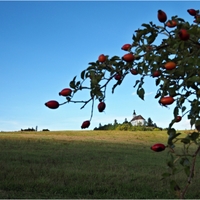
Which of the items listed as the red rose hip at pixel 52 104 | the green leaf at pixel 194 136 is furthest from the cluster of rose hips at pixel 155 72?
the green leaf at pixel 194 136

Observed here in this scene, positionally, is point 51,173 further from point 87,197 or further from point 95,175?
point 87,197

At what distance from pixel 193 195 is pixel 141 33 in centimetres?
474

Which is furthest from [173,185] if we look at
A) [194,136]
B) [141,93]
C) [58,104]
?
[58,104]

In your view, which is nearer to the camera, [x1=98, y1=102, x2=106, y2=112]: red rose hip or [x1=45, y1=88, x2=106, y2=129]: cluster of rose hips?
[x1=45, y1=88, x2=106, y2=129]: cluster of rose hips

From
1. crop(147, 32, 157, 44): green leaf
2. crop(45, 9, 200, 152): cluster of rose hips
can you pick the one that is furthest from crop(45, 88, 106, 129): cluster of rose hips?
crop(147, 32, 157, 44): green leaf

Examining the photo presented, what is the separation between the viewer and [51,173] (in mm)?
6707

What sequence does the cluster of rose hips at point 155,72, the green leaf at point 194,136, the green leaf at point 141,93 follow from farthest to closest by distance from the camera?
the green leaf at point 141,93, the green leaf at point 194,136, the cluster of rose hips at point 155,72

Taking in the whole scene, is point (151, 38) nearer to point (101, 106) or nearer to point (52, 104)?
point (101, 106)

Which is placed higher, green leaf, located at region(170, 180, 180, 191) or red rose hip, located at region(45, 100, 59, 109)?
red rose hip, located at region(45, 100, 59, 109)

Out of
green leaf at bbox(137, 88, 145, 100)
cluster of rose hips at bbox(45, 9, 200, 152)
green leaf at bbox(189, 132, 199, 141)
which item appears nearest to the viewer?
cluster of rose hips at bbox(45, 9, 200, 152)

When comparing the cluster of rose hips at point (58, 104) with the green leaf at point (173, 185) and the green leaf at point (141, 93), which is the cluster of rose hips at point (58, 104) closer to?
the green leaf at point (141, 93)

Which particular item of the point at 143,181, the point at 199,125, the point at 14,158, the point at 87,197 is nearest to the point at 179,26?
the point at 199,125

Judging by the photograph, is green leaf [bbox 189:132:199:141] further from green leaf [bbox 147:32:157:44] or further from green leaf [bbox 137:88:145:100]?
green leaf [bbox 147:32:157:44]

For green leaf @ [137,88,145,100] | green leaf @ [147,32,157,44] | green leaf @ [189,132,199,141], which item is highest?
green leaf @ [147,32,157,44]
